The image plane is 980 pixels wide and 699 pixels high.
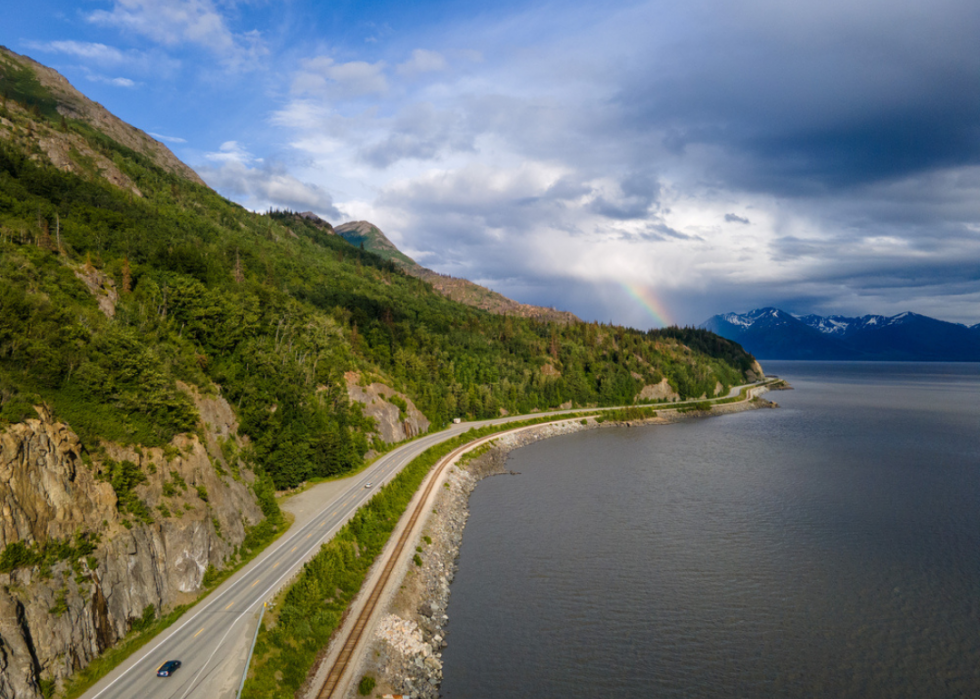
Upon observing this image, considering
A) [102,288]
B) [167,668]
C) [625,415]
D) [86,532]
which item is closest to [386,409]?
[102,288]

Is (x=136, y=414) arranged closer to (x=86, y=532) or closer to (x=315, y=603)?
(x=86, y=532)

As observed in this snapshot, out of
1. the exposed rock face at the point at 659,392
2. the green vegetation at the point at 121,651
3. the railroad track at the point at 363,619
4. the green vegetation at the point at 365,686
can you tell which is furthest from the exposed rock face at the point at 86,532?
the exposed rock face at the point at 659,392

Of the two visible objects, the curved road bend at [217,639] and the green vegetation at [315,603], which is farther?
the green vegetation at [315,603]

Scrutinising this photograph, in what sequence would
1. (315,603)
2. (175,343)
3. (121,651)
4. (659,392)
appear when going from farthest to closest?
(659,392)
(175,343)
(315,603)
(121,651)

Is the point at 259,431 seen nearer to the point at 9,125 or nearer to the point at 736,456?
the point at 736,456

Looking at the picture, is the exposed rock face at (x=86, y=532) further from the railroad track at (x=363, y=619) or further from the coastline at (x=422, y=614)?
the coastline at (x=422, y=614)

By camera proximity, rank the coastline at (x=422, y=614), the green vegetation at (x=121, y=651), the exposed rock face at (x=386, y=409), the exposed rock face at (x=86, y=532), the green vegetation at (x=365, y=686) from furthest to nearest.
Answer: the exposed rock face at (x=386, y=409) < the coastline at (x=422, y=614) < the green vegetation at (x=365, y=686) < the green vegetation at (x=121, y=651) < the exposed rock face at (x=86, y=532)

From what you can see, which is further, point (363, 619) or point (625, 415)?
point (625, 415)

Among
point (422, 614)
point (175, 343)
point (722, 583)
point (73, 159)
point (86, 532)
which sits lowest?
point (722, 583)
